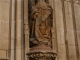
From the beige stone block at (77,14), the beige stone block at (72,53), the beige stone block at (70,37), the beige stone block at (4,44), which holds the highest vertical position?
the beige stone block at (77,14)

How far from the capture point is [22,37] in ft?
23.5

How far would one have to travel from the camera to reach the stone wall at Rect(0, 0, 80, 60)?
705cm

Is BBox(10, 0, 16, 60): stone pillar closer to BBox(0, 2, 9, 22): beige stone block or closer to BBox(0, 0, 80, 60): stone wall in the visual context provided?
BBox(0, 0, 80, 60): stone wall

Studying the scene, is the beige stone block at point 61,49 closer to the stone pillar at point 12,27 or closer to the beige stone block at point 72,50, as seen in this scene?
the beige stone block at point 72,50

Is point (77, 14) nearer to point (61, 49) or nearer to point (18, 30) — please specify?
point (61, 49)

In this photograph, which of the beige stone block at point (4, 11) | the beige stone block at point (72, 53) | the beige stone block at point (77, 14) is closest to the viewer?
the beige stone block at point (4, 11)

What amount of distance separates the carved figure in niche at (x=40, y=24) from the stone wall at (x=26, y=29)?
273mm

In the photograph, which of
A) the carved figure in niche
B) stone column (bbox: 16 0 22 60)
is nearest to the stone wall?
stone column (bbox: 16 0 22 60)

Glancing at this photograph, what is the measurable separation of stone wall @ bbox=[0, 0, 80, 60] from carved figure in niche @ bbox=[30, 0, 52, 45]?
0.27m

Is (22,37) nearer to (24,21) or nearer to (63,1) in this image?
(24,21)

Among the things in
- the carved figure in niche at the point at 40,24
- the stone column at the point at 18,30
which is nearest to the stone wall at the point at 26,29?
the stone column at the point at 18,30

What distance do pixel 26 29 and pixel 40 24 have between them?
0.56 metres

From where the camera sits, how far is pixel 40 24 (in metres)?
6.96

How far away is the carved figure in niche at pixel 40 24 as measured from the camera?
688 centimetres
